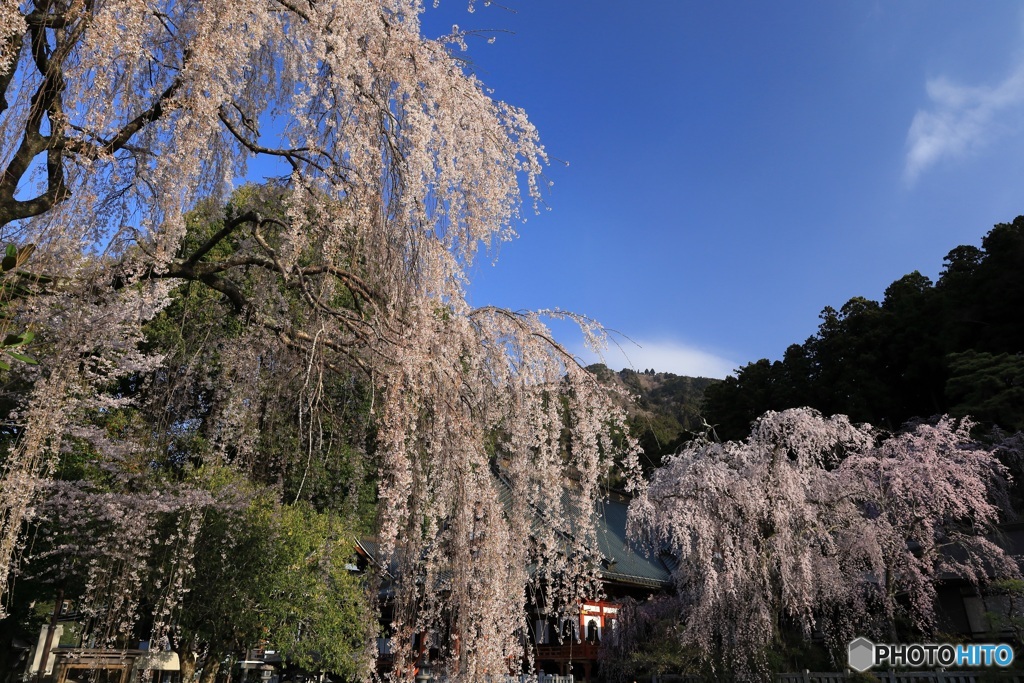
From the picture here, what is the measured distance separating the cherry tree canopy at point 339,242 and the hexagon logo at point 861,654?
323 inches

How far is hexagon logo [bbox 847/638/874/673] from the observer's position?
1023 cm

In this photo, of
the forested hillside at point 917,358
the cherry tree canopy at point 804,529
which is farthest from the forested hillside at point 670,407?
the cherry tree canopy at point 804,529

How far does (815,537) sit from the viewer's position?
1098 cm

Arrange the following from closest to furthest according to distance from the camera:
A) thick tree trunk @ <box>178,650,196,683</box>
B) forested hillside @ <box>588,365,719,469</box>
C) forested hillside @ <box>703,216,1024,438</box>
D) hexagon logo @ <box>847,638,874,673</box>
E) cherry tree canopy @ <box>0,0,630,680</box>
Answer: cherry tree canopy @ <box>0,0,630,680</box> → thick tree trunk @ <box>178,650,196,683</box> → hexagon logo @ <box>847,638,874,673</box> → forested hillside @ <box>703,216,1024,438</box> → forested hillside @ <box>588,365,719,469</box>

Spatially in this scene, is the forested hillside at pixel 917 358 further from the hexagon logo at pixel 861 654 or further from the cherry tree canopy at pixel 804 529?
the hexagon logo at pixel 861 654

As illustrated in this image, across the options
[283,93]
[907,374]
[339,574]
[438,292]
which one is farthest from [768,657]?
[907,374]

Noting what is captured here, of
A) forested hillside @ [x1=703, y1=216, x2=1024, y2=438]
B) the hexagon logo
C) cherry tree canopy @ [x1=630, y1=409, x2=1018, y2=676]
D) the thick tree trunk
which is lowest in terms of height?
the thick tree trunk

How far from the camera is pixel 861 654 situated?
10.5 metres

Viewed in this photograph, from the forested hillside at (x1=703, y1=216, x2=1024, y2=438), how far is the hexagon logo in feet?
28.8

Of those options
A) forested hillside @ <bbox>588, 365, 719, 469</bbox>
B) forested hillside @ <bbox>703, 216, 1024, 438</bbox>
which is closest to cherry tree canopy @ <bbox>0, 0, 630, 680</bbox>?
A: forested hillside @ <bbox>588, 365, 719, 469</bbox>

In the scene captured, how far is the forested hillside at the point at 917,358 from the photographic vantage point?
18.4 m

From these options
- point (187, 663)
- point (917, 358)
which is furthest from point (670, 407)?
point (187, 663)

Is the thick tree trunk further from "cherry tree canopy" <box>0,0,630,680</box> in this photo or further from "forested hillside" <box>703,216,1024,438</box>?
"forested hillside" <box>703,216,1024,438</box>

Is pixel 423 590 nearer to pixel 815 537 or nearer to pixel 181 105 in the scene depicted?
pixel 181 105
